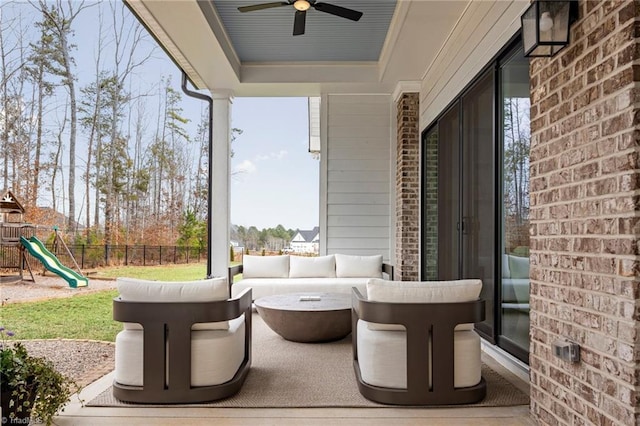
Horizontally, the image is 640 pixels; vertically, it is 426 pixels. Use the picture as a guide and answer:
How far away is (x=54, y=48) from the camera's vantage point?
7469 mm

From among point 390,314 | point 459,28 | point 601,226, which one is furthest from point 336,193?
point 601,226

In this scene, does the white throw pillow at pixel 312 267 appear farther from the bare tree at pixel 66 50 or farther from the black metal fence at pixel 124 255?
the bare tree at pixel 66 50

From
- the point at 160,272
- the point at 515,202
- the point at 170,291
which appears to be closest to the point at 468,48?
the point at 515,202

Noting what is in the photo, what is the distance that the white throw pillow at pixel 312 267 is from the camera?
650 centimetres

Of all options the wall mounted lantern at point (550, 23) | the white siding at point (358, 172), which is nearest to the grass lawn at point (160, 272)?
the white siding at point (358, 172)

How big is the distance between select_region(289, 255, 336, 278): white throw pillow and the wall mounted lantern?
179 inches

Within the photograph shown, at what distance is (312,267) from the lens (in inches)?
257

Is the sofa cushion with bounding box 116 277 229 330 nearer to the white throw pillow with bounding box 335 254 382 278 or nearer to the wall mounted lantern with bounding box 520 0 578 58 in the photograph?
the wall mounted lantern with bounding box 520 0 578 58

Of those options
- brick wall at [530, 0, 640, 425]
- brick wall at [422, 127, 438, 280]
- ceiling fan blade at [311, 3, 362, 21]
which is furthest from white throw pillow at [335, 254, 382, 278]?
brick wall at [530, 0, 640, 425]

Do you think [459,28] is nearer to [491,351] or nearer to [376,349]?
[491,351]

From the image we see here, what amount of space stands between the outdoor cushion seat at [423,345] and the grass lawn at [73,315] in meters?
4.57

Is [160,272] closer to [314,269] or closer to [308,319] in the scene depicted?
[314,269]

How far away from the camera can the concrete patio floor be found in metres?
2.55

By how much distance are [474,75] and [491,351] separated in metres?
2.45
